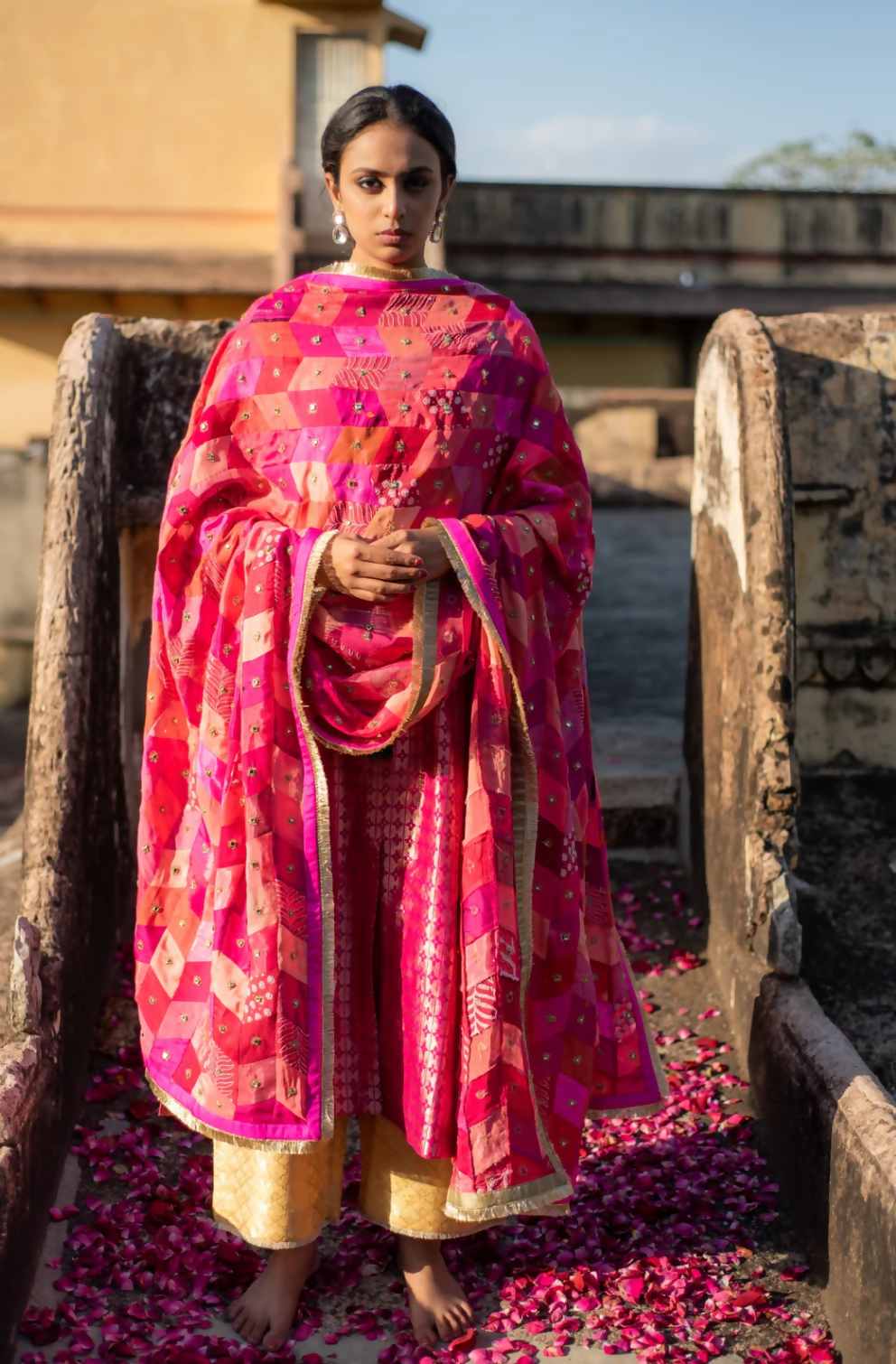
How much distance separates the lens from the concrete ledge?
7.31 feet

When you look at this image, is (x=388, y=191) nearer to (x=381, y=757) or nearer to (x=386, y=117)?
(x=386, y=117)

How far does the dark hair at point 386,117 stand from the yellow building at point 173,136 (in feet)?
27.4

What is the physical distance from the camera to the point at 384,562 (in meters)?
2.27

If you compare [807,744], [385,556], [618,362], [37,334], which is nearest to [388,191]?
[385,556]

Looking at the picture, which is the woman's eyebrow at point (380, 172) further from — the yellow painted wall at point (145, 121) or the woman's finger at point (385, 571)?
the yellow painted wall at point (145, 121)

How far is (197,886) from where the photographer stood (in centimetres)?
252

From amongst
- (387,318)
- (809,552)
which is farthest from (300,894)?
(809,552)

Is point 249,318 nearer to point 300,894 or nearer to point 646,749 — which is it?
point 300,894

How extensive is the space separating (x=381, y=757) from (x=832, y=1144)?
103 centimetres

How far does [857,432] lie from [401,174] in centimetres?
176

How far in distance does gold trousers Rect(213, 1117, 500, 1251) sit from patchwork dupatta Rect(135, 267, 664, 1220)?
0.12 m

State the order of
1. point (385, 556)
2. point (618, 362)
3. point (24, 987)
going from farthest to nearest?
point (618, 362)
point (24, 987)
point (385, 556)

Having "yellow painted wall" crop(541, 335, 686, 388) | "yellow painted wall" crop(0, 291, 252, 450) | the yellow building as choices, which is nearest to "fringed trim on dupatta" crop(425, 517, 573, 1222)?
the yellow building

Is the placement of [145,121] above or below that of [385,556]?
above
